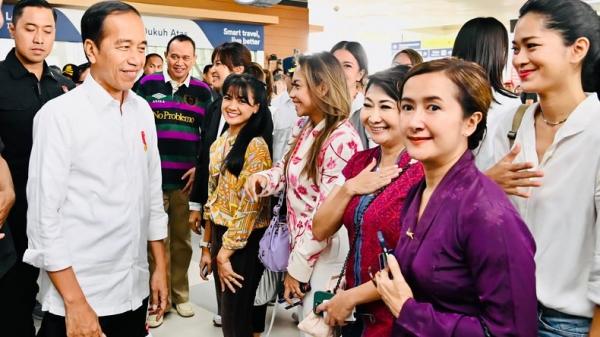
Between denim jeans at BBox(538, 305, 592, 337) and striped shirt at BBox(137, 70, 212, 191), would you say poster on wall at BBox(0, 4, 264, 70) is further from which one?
denim jeans at BBox(538, 305, 592, 337)

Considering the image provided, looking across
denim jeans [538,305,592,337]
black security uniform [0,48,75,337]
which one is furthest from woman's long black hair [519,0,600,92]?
black security uniform [0,48,75,337]

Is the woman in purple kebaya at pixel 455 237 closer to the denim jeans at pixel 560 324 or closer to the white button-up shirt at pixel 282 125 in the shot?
the denim jeans at pixel 560 324

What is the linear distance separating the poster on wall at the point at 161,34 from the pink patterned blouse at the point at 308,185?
18.7 feet

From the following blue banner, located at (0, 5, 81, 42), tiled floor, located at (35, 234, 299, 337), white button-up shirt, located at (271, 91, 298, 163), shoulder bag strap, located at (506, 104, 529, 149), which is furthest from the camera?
blue banner, located at (0, 5, 81, 42)

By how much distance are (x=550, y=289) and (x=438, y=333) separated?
40cm

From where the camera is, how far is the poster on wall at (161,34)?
672 centimetres

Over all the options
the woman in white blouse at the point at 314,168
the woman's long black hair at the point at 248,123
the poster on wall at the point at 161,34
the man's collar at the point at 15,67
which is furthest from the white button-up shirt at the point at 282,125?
the poster on wall at the point at 161,34

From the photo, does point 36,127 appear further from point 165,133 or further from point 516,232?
point 165,133

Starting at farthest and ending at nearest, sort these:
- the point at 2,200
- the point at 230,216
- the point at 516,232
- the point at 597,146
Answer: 1. the point at 230,216
2. the point at 2,200
3. the point at 597,146
4. the point at 516,232

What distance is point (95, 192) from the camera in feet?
5.16

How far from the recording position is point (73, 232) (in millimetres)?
1560

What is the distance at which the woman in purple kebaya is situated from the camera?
0.99m

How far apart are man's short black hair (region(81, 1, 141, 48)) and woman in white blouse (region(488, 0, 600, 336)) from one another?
3.88 feet

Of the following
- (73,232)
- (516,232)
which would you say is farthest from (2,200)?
(516,232)
